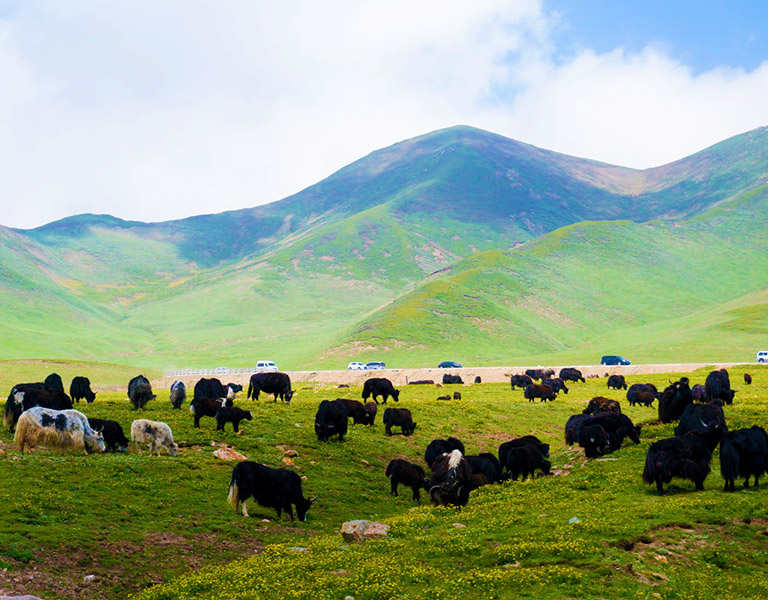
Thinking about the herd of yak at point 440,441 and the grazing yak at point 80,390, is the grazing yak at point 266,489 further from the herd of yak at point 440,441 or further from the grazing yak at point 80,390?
the grazing yak at point 80,390

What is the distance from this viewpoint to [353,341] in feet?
452

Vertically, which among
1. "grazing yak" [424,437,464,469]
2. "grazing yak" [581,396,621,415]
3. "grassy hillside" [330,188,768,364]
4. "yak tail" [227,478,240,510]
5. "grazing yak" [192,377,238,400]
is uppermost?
"grassy hillside" [330,188,768,364]

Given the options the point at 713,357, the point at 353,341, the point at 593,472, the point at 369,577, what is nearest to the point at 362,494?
the point at 593,472

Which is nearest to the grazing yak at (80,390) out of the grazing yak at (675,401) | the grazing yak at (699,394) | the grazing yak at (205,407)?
the grazing yak at (205,407)

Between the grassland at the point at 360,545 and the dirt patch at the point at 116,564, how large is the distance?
0.13 feet

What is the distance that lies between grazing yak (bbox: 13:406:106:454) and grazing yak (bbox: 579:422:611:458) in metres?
16.8

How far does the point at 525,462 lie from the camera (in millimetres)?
24453

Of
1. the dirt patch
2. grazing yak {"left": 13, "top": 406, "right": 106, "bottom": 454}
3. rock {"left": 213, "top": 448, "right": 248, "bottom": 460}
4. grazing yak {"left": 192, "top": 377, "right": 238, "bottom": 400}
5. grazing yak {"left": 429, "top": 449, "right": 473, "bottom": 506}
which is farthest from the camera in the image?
grazing yak {"left": 192, "top": 377, "right": 238, "bottom": 400}

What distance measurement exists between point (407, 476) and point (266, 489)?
238 inches

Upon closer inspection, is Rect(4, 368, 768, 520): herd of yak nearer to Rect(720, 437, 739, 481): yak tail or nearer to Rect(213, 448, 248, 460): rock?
Rect(720, 437, 739, 481): yak tail

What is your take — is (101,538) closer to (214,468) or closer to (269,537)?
(269,537)

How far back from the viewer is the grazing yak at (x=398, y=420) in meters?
32.7

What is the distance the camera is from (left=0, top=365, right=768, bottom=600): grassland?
1350cm

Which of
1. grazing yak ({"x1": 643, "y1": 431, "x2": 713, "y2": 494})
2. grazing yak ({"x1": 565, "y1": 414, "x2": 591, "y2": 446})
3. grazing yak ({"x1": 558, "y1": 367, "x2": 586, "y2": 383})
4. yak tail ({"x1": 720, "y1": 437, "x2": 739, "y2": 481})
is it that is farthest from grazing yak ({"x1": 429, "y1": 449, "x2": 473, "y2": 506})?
grazing yak ({"x1": 558, "y1": 367, "x2": 586, "y2": 383})
